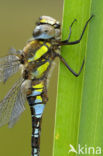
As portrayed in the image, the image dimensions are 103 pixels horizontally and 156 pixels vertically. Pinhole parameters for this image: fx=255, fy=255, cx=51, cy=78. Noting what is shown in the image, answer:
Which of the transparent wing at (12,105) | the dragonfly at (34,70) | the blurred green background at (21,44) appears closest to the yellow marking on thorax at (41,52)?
the dragonfly at (34,70)

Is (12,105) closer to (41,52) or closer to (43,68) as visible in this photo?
(43,68)

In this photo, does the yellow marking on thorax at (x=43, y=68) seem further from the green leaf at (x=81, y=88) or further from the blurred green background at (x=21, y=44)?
the blurred green background at (x=21, y=44)

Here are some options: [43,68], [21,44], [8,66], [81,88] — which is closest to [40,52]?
[43,68]

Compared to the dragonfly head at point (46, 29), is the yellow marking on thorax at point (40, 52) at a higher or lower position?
lower

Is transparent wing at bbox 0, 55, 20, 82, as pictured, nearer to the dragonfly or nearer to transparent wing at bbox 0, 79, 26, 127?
the dragonfly

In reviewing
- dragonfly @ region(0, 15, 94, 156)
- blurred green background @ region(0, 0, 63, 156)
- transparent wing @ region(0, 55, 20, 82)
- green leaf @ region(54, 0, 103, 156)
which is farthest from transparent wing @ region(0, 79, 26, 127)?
blurred green background @ region(0, 0, 63, 156)
